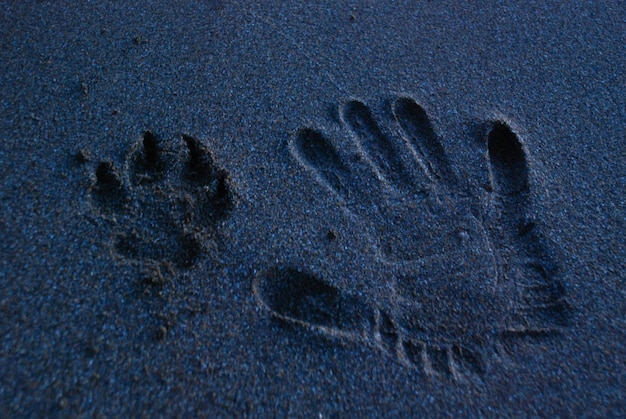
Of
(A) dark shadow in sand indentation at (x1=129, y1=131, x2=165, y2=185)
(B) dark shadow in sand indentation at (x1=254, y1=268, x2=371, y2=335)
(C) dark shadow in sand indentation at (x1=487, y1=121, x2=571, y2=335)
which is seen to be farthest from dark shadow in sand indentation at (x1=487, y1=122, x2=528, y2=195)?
(A) dark shadow in sand indentation at (x1=129, y1=131, x2=165, y2=185)

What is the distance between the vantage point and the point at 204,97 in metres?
1.50

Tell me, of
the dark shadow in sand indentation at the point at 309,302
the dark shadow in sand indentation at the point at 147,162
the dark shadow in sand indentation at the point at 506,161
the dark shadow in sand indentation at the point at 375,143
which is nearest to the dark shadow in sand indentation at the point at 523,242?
the dark shadow in sand indentation at the point at 506,161

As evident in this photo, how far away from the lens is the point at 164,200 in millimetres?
1282

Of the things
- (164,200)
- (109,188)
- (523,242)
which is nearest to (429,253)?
(523,242)

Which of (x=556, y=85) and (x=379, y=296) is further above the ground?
(x=379, y=296)

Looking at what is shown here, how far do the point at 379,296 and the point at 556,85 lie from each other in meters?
0.91

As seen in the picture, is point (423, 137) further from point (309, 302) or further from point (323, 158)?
point (309, 302)

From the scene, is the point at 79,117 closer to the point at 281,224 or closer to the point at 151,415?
the point at 281,224

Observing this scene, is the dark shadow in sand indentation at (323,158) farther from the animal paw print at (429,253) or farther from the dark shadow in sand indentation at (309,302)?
the dark shadow in sand indentation at (309,302)

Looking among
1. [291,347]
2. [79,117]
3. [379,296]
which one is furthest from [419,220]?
[79,117]

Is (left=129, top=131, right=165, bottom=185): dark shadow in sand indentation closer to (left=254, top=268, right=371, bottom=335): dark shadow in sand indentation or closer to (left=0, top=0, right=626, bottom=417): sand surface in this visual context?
(left=0, top=0, right=626, bottom=417): sand surface

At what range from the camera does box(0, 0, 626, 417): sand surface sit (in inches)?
42.9

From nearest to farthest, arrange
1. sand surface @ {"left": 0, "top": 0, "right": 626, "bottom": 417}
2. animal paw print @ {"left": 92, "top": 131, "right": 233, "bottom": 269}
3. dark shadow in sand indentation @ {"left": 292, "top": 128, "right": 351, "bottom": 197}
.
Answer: sand surface @ {"left": 0, "top": 0, "right": 626, "bottom": 417}
animal paw print @ {"left": 92, "top": 131, "right": 233, "bottom": 269}
dark shadow in sand indentation @ {"left": 292, "top": 128, "right": 351, "bottom": 197}

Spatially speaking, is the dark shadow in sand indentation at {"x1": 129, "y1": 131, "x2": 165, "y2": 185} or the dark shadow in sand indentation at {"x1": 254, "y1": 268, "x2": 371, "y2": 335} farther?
the dark shadow in sand indentation at {"x1": 129, "y1": 131, "x2": 165, "y2": 185}
